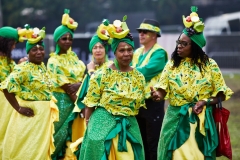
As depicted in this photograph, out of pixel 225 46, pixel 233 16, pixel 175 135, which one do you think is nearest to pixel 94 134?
pixel 175 135

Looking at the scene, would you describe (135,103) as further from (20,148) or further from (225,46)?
(225,46)

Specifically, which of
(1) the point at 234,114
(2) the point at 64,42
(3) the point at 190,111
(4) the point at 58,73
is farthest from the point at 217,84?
(1) the point at 234,114

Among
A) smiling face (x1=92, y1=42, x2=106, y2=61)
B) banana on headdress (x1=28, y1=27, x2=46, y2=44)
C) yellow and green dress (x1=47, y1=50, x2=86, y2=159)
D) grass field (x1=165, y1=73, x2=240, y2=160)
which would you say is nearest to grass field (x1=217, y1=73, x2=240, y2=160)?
grass field (x1=165, y1=73, x2=240, y2=160)

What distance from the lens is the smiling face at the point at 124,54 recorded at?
7.90 m

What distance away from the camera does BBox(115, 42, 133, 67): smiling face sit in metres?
7.90

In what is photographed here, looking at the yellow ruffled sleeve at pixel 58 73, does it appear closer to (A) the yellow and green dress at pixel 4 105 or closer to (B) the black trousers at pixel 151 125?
(A) the yellow and green dress at pixel 4 105

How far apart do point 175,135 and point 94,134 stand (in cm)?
98

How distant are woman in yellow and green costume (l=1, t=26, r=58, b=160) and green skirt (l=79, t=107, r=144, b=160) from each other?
1.60 m

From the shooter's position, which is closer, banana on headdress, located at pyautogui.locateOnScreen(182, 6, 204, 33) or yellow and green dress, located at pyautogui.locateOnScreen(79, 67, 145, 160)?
yellow and green dress, located at pyautogui.locateOnScreen(79, 67, 145, 160)

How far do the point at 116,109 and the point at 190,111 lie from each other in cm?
92

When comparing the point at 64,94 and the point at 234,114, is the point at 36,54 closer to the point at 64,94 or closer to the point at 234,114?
the point at 64,94

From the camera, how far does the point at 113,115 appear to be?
7883mm

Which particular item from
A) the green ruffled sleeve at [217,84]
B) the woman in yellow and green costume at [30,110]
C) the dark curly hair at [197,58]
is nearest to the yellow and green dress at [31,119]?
the woman in yellow and green costume at [30,110]

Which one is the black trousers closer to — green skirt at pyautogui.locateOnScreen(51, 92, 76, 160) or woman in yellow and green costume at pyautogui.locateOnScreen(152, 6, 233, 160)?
green skirt at pyautogui.locateOnScreen(51, 92, 76, 160)
